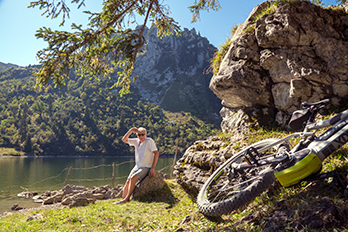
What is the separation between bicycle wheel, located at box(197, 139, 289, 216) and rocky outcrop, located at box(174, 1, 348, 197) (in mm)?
933

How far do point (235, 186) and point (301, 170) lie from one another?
898 millimetres

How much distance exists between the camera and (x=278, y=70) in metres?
5.29

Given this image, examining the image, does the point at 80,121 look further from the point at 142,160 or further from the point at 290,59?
the point at 290,59

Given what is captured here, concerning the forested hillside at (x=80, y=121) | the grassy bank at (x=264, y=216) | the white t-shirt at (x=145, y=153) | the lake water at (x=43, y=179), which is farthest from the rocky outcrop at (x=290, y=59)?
the forested hillside at (x=80, y=121)

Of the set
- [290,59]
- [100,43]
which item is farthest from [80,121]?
[290,59]

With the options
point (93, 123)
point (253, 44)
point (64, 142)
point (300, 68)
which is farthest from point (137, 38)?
point (93, 123)

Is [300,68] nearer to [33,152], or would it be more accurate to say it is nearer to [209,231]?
[209,231]

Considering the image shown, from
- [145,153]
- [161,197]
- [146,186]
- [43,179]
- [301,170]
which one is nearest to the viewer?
[301,170]

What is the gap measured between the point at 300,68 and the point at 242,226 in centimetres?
386

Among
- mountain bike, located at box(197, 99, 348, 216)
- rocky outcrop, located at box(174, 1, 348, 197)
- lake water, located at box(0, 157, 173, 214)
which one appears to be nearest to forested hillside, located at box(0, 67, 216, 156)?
lake water, located at box(0, 157, 173, 214)

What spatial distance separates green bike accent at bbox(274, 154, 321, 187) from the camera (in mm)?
2359

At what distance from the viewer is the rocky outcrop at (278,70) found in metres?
4.66

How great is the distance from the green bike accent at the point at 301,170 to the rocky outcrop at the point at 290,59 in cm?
293

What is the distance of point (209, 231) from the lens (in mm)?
2795
